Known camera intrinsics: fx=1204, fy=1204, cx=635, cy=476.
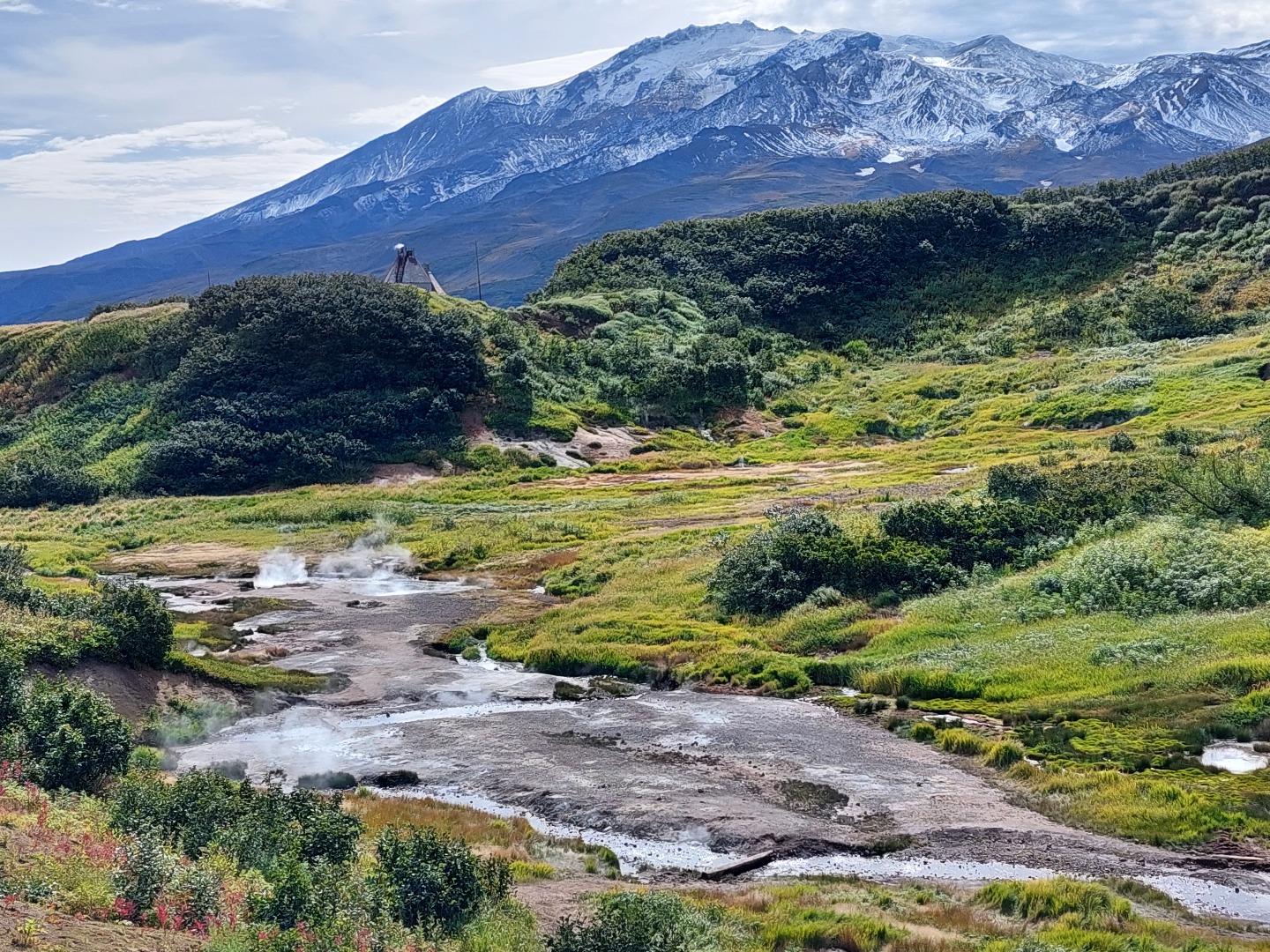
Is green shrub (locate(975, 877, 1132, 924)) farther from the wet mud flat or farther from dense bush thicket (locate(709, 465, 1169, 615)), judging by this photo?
dense bush thicket (locate(709, 465, 1169, 615))

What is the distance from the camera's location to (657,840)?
78.7ft

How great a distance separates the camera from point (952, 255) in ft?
428

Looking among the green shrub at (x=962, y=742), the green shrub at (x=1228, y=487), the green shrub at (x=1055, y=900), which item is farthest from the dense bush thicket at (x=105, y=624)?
the green shrub at (x=1228, y=487)

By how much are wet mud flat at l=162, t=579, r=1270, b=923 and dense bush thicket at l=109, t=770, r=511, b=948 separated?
199 inches

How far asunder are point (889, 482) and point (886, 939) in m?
48.1

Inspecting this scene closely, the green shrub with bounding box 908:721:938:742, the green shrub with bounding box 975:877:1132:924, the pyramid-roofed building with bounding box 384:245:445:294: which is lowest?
the green shrub with bounding box 908:721:938:742

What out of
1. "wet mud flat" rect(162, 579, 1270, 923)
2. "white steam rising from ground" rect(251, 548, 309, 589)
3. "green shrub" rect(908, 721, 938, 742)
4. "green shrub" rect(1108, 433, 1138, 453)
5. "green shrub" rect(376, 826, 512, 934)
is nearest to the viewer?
"green shrub" rect(376, 826, 512, 934)

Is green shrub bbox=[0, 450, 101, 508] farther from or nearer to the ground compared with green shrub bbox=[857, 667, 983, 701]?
farther from the ground

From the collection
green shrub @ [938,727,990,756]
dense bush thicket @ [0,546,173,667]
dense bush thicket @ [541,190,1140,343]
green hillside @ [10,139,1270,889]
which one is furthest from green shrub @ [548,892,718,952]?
dense bush thicket @ [541,190,1140,343]

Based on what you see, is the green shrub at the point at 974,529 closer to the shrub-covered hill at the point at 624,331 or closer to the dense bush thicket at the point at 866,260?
the shrub-covered hill at the point at 624,331

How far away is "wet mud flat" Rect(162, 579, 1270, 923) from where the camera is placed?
2202 cm

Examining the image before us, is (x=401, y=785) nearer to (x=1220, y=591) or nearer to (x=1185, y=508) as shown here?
(x=1220, y=591)

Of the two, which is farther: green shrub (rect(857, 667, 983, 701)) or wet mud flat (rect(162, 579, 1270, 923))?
green shrub (rect(857, 667, 983, 701))

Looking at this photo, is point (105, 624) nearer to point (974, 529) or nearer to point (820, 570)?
point (820, 570)
